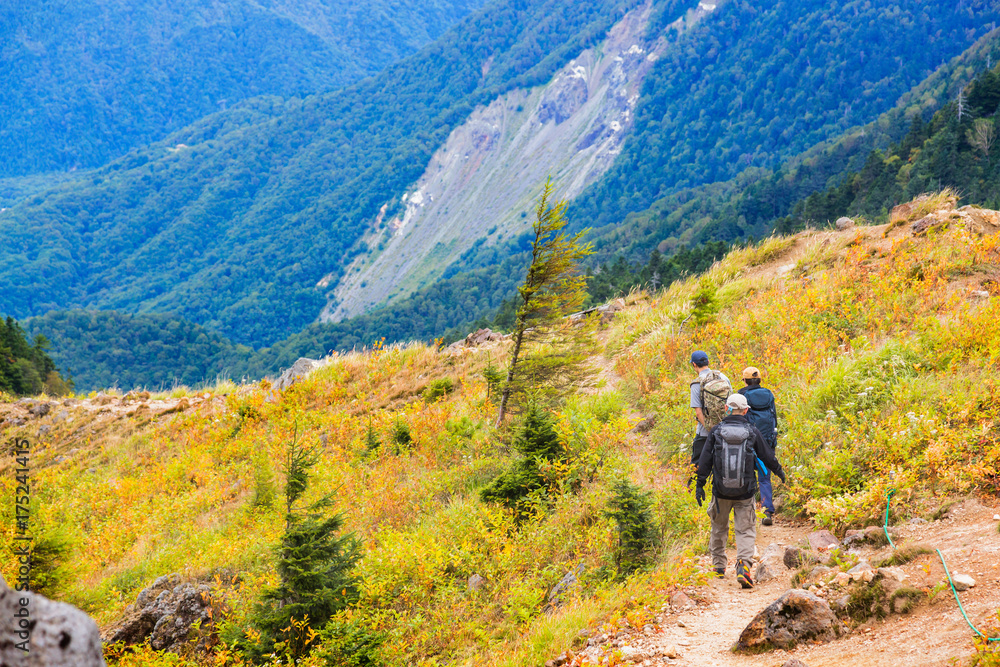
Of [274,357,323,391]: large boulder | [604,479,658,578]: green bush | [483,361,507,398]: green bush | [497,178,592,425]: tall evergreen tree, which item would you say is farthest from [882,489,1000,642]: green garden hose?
[274,357,323,391]: large boulder

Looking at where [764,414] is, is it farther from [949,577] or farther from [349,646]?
[349,646]

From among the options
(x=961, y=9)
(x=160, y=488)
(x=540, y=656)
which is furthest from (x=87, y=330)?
(x=961, y=9)

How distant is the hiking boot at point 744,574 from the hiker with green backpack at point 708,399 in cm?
117

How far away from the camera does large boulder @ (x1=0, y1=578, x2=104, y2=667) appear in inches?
65.7

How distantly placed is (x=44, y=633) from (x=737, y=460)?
5.09 m

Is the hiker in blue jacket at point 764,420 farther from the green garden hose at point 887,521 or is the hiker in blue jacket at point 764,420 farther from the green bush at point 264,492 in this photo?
the green bush at point 264,492

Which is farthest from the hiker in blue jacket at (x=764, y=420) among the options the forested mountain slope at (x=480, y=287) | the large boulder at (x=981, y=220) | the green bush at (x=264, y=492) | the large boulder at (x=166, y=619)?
the forested mountain slope at (x=480, y=287)

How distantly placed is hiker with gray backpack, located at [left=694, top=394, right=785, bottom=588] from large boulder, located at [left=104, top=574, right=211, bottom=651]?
5893mm

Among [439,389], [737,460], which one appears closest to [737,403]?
[737,460]

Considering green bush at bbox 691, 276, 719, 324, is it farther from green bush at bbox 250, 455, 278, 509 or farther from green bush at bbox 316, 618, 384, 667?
green bush at bbox 250, 455, 278, 509

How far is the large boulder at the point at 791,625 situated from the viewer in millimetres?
4012

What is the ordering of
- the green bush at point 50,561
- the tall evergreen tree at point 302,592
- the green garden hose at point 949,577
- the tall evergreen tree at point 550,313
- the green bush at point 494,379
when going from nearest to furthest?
the green garden hose at point 949,577 < the tall evergreen tree at point 302,592 < the green bush at point 50,561 < the tall evergreen tree at point 550,313 < the green bush at point 494,379

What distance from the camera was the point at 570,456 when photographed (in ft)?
26.9

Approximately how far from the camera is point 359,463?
10773mm
